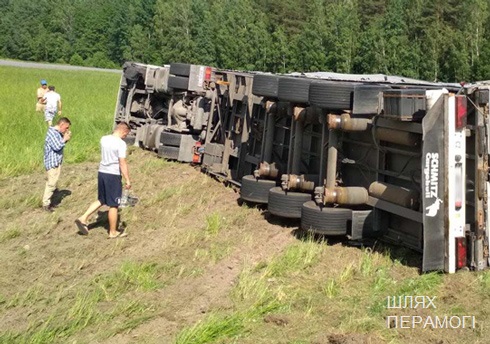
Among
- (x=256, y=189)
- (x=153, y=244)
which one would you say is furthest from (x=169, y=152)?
(x=153, y=244)

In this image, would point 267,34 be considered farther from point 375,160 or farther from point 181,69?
point 375,160

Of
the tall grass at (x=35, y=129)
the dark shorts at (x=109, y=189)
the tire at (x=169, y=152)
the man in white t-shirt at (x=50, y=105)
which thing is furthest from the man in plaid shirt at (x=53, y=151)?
the man in white t-shirt at (x=50, y=105)

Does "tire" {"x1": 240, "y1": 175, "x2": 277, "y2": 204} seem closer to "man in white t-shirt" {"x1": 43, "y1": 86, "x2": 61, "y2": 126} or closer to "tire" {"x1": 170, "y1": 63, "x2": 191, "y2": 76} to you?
"tire" {"x1": 170, "y1": 63, "x2": 191, "y2": 76}

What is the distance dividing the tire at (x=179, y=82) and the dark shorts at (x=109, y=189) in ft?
16.6

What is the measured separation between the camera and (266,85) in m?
9.53

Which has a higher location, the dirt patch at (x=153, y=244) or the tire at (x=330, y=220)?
the tire at (x=330, y=220)

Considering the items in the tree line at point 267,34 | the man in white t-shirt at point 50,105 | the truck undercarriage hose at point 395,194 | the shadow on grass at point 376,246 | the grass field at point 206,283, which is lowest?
the grass field at point 206,283

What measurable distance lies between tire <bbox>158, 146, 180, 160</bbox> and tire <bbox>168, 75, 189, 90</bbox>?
1.20 metres

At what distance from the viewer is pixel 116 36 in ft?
279

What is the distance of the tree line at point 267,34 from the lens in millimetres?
41719

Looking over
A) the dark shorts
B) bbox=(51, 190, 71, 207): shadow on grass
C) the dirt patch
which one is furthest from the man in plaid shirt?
the dark shorts

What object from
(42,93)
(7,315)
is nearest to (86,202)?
(7,315)

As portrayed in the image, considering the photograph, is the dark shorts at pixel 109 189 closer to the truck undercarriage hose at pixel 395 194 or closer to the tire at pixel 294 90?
the tire at pixel 294 90

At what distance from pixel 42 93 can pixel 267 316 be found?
46.7ft
